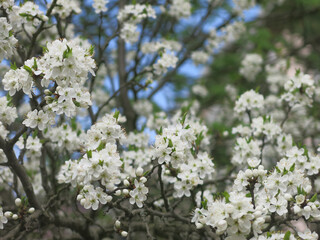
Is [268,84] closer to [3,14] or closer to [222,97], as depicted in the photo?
[222,97]

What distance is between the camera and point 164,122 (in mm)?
5441

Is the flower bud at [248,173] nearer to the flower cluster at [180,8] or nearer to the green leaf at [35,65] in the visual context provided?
the green leaf at [35,65]

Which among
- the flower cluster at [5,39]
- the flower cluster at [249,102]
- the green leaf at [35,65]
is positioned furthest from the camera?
the flower cluster at [249,102]

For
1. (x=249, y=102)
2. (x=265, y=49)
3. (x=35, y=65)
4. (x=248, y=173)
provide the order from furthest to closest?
1. (x=265, y=49)
2. (x=249, y=102)
3. (x=248, y=173)
4. (x=35, y=65)

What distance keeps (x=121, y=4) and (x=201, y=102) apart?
8.72 ft

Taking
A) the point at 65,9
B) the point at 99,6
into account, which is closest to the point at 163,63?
the point at 99,6

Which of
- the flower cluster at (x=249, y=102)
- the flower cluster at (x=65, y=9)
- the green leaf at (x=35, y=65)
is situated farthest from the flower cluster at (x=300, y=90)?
the green leaf at (x=35, y=65)

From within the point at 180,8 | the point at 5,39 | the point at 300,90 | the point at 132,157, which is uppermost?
the point at 180,8

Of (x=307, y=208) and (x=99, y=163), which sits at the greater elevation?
(x=99, y=163)

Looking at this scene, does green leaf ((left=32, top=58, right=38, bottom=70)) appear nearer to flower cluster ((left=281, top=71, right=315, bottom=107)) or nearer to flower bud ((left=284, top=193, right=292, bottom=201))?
flower bud ((left=284, top=193, right=292, bottom=201))

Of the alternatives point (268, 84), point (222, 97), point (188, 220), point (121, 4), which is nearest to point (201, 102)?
point (222, 97)

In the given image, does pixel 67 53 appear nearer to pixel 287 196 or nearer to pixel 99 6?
pixel 287 196

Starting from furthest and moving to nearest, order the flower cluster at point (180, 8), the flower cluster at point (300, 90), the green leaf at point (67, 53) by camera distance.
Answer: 1. the flower cluster at point (180, 8)
2. the flower cluster at point (300, 90)
3. the green leaf at point (67, 53)

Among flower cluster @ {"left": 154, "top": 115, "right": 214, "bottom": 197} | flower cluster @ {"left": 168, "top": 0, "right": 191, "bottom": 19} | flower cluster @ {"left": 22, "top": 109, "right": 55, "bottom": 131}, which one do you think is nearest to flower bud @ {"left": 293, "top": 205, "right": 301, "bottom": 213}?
flower cluster @ {"left": 154, "top": 115, "right": 214, "bottom": 197}
